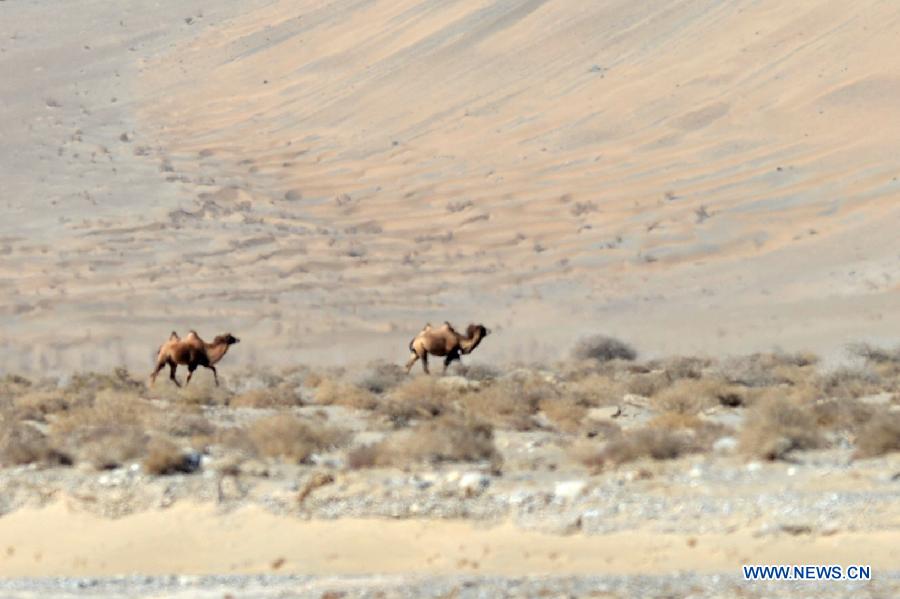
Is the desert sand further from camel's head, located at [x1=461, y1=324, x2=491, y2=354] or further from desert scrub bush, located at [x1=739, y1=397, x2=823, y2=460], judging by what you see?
desert scrub bush, located at [x1=739, y1=397, x2=823, y2=460]

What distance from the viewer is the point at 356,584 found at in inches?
466

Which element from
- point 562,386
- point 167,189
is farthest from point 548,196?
point 562,386

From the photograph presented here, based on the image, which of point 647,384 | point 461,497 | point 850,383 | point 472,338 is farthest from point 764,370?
point 461,497

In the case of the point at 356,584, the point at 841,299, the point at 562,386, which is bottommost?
the point at 356,584

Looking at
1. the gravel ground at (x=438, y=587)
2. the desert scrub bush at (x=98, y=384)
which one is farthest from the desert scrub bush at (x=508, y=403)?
the gravel ground at (x=438, y=587)

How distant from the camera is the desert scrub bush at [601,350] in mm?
34188

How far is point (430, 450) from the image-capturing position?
1636 centimetres

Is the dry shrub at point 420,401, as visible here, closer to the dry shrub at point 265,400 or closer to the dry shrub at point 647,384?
the dry shrub at point 265,400

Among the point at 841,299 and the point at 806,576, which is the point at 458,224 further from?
the point at 806,576

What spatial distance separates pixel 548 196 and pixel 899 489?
3871cm

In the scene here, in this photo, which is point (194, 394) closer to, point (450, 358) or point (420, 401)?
point (420, 401)

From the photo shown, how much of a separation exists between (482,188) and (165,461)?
38.8 m

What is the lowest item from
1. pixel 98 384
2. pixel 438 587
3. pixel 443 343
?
pixel 438 587

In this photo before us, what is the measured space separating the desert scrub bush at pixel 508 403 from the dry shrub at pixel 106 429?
4.00 meters
